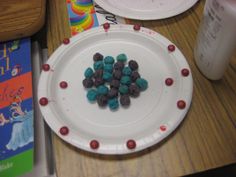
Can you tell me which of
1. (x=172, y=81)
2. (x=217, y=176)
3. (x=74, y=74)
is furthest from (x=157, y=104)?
(x=217, y=176)

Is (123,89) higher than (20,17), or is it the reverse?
(20,17)

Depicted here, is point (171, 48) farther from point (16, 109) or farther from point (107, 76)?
point (16, 109)

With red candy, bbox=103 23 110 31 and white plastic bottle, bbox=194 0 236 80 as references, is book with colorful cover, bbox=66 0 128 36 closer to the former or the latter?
red candy, bbox=103 23 110 31

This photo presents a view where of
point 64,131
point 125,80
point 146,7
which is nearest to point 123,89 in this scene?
point 125,80

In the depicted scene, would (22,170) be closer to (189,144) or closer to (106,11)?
(189,144)

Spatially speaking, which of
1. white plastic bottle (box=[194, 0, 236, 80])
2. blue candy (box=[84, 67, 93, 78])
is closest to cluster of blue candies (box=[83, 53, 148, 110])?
blue candy (box=[84, 67, 93, 78])

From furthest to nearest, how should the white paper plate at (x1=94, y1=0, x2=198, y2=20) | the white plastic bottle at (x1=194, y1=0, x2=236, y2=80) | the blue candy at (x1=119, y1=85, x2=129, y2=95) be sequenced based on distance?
the white paper plate at (x1=94, y1=0, x2=198, y2=20) < the blue candy at (x1=119, y1=85, x2=129, y2=95) < the white plastic bottle at (x1=194, y1=0, x2=236, y2=80)
